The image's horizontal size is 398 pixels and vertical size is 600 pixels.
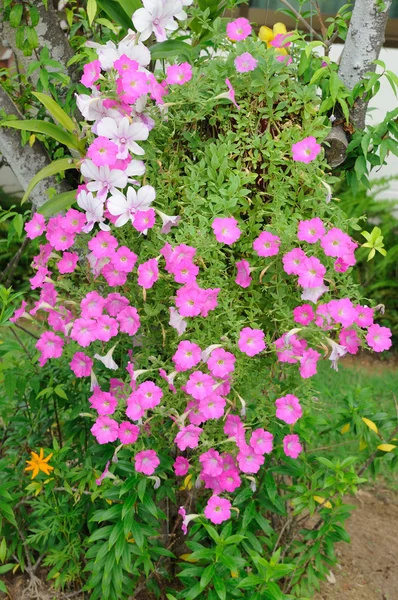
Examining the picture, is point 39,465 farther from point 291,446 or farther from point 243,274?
point 243,274

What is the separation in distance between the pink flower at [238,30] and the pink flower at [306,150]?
0.35 m

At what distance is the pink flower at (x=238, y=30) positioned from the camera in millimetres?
1997

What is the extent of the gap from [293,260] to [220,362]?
32 centimetres

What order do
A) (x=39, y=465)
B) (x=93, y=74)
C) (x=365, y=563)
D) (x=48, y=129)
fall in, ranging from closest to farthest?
(x=93, y=74) < (x=48, y=129) < (x=39, y=465) < (x=365, y=563)

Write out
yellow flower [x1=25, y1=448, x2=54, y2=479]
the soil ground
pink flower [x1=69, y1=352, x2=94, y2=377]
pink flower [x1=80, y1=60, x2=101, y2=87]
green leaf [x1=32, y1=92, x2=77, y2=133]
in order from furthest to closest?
the soil ground → yellow flower [x1=25, y1=448, x2=54, y2=479] → pink flower [x1=69, y1=352, x2=94, y2=377] → green leaf [x1=32, y1=92, x2=77, y2=133] → pink flower [x1=80, y1=60, x2=101, y2=87]

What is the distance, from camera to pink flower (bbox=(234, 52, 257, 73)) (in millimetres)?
1963

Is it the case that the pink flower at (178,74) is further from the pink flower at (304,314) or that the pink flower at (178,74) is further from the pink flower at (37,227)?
the pink flower at (304,314)

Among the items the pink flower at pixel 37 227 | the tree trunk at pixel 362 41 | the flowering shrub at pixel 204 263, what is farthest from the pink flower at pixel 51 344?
the tree trunk at pixel 362 41

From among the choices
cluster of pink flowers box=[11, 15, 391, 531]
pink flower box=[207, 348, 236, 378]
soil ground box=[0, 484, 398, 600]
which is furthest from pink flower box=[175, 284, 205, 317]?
soil ground box=[0, 484, 398, 600]

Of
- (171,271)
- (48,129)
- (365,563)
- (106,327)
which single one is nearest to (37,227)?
(48,129)

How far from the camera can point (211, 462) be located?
2.09 meters

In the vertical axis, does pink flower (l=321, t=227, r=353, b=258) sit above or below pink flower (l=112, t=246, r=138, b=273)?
above

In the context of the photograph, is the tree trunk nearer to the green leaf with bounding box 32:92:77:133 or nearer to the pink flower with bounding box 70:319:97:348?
the green leaf with bounding box 32:92:77:133

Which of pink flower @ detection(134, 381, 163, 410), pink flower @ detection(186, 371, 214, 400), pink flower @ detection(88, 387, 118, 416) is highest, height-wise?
pink flower @ detection(186, 371, 214, 400)
